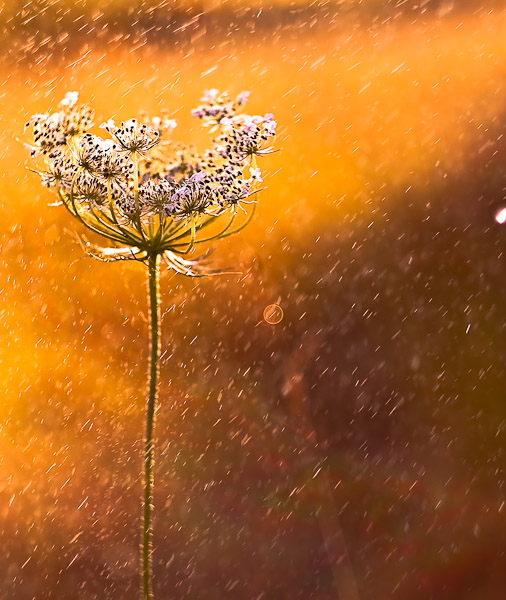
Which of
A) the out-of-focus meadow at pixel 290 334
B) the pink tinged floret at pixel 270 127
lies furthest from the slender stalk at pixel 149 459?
the out-of-focus meadow at pixel 290 334

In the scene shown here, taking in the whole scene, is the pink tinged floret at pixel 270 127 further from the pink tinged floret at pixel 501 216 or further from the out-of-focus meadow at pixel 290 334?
the pink tinged floret at pixel 501 216

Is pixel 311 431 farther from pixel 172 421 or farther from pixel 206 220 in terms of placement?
pixel 206 220

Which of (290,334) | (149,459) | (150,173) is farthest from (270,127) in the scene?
(290,334)

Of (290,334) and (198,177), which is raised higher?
(198,177)

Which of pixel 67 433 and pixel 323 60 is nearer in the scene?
pixel 67 433

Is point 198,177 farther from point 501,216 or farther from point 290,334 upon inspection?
point 501,216

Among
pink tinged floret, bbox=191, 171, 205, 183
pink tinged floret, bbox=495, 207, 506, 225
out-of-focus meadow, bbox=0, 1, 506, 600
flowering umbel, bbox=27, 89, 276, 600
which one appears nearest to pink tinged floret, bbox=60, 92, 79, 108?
flowering umbel, bbox=27, 89, 276, 600

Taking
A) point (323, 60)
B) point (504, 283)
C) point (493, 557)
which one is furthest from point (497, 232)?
point (493, 557)
